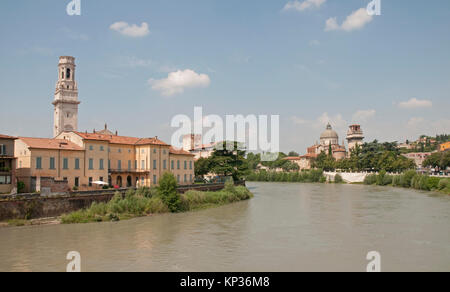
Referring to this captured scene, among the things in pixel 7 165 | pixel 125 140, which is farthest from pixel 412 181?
pixel 7 165

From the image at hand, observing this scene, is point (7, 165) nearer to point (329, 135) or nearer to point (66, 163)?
point (66, 163)

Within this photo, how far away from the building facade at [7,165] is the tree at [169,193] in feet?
37.9

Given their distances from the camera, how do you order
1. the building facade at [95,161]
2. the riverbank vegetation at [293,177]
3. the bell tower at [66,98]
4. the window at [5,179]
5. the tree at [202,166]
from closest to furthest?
1. the window at [5,179]
2. the building facade at [95,161]
3. the tree at [202,166]
4. the bell tower at [66,98]
5. the riverbank vegetation at [293,177]

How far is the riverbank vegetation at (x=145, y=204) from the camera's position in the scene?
1088 inches

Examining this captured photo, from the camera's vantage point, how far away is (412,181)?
6241 centimetres

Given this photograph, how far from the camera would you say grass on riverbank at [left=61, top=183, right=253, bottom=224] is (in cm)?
2750

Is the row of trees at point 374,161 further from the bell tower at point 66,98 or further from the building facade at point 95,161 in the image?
the bell tower at point 66,98

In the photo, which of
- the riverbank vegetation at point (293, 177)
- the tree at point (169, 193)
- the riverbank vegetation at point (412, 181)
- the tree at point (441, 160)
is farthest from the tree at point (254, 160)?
the tree at point (169, 193)

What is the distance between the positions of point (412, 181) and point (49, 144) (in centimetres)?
5592

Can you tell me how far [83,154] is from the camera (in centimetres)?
3369

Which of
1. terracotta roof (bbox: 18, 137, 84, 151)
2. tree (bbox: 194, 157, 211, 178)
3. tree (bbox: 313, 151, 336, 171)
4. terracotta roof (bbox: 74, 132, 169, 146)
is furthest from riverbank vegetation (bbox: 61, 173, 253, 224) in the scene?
tree (bbox: 313, 151, 336, 171)

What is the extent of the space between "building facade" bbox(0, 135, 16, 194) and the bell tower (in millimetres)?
31510
